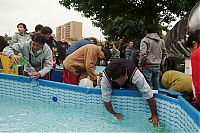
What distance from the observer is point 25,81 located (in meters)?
5.77

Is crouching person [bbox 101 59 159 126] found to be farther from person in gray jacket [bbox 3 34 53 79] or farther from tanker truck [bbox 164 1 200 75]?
tanker truck [bbox 164 1 200 75]

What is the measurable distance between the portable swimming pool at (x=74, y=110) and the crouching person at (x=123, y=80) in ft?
0.41

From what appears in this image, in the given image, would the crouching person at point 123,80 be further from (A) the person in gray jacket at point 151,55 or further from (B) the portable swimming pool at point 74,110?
(A) the person in gray jacket at point 151,55

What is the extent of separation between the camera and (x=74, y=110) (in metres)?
5.14

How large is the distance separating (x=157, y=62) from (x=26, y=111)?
2536 millimetres

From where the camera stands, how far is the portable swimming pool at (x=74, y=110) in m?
4.13

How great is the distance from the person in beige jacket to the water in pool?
671mm

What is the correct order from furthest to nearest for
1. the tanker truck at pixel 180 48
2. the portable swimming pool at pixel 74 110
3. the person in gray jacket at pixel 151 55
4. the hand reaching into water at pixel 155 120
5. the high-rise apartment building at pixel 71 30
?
the high-rise apartment building at pixel 71 30
the tanker truck at pixel 180 48
the person in gray jacket at pixel 151 55
the hand reaching into water at pixel 155 120
the portable swimming pool at pixel 74 110

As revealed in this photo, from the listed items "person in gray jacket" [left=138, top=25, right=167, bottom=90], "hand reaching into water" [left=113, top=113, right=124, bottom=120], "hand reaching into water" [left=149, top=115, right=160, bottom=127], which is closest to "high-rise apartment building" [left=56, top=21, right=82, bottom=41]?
"person in gray jacket" [left=138, top=25, right=167, bottom=90]

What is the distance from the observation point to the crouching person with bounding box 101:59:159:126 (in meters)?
3.88

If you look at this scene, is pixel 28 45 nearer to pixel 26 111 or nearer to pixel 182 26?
pixel 26 111

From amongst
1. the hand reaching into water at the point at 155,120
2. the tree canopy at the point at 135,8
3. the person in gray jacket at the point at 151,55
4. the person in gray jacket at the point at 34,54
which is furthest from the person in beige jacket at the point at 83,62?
the tree canopy at the point at 135,8

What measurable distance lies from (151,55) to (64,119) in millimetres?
2176

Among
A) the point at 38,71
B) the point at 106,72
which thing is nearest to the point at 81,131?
the point at 106,72
